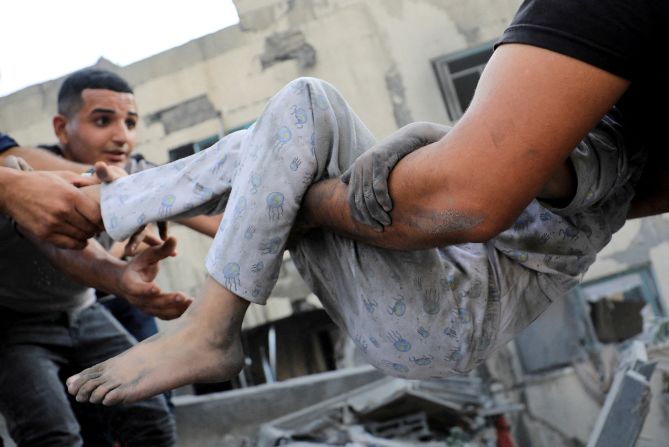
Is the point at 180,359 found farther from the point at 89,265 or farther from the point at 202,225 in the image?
the point at 202,225

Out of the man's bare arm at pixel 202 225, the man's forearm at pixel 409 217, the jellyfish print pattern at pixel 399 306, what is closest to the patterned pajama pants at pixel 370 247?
the jellyfish print pattern at pixel 399 306

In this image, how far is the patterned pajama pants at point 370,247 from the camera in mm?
1803

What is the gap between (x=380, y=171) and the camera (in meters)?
1.60

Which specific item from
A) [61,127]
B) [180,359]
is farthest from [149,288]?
[61,127]

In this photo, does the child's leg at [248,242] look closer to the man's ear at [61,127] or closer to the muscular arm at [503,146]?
the muscular arm at [503,146]

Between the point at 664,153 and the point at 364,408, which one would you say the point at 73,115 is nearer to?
the point at 664,153

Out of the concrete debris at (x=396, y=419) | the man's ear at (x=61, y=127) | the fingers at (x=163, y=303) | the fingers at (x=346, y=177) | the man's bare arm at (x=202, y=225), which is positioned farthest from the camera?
the concrete debris at (x=396, y=419)

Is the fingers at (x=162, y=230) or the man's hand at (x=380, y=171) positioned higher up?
the fingers at (x=162, y=230)

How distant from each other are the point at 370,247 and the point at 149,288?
3.33 ft

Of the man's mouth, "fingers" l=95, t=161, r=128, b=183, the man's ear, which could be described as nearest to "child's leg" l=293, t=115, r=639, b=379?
"fingers" l=95, t=161, r=128, b=183

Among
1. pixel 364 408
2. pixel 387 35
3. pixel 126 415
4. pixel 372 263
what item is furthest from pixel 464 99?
pixel 372 263

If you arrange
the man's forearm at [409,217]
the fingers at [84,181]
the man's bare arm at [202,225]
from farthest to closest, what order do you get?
the man's bare arm at [202,225], the fingers at [84,181], the man's forearm at [409,217]

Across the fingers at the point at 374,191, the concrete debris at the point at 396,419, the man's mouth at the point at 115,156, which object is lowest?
the concrete debris at the point at 396,419

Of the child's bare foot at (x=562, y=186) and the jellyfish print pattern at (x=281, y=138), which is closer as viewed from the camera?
the child's bare foot at (x=562, y=186)
